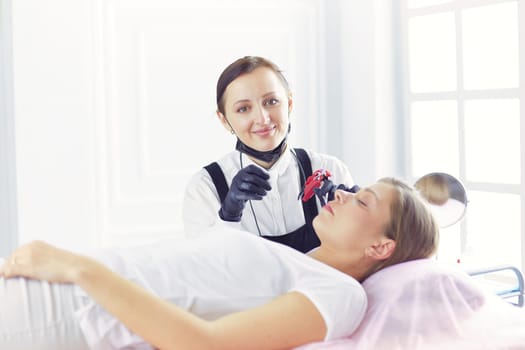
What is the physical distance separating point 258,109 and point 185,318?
3.12ft

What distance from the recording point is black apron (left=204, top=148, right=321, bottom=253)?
2246 mm

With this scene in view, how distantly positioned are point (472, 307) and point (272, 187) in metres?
0.82

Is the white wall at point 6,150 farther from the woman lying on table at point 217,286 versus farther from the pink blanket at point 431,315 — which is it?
the pink blanket at point 431,315

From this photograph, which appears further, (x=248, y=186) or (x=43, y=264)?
(x=248, y=186)

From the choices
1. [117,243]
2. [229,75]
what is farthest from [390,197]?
[117,243]

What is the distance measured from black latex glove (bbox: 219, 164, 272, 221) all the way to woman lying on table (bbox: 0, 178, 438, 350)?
336mm

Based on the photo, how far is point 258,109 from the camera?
226 cm

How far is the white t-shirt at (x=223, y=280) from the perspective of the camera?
1514 millimetres

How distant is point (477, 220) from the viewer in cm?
296

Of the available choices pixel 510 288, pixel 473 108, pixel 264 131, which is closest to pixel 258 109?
pixel 264 131

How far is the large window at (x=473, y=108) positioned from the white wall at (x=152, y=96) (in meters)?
0.13

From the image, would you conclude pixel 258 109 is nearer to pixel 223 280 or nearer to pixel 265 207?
pixel 265 207

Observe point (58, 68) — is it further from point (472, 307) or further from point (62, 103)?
point (472, 307)

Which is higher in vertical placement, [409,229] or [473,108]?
[473,108]
